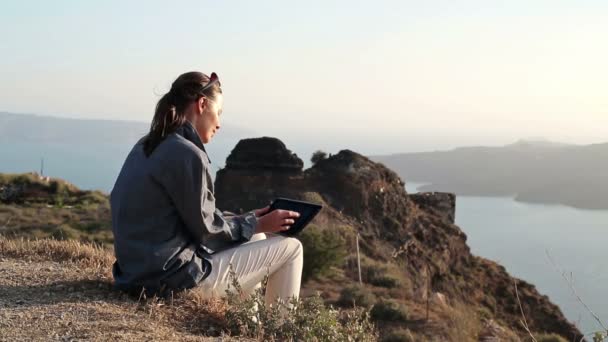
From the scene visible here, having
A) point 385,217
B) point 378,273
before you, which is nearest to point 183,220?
point 378,273

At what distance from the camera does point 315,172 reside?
1934 centimetres

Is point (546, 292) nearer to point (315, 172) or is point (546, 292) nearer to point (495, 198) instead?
point (315, 172)

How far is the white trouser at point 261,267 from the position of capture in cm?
431

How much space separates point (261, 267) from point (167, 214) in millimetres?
708

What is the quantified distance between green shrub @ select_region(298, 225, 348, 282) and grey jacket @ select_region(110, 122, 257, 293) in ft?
29.7

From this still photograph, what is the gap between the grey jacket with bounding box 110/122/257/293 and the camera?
393 cm

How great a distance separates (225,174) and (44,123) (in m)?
88.7

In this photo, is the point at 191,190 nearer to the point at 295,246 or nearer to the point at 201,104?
the point at 201,104

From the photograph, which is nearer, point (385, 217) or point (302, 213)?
point (302, 213)

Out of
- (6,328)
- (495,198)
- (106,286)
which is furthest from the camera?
(495,198)

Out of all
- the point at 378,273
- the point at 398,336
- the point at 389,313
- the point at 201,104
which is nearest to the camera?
the point at 201,104

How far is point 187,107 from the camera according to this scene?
4145 millimetres

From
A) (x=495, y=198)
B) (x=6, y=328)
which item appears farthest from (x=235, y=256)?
(x=495, y=198)

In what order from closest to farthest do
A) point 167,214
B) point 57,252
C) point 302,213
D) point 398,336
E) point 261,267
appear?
point 167,214
point 261,267
point 302,213
point 57,252
point 398,336
